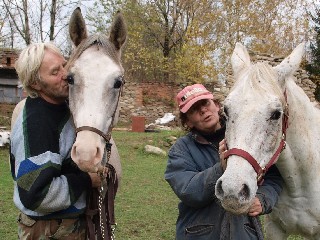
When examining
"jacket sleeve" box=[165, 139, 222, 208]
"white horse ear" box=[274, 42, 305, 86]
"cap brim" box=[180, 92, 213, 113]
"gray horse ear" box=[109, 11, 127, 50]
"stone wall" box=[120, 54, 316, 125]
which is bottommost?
"stone wall" box=[120, 54, 316, 125]

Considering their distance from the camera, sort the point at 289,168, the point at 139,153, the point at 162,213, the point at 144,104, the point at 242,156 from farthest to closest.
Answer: the point at 144,104
the point at 139,153
the point at 162,213
the point at 289,168
the point at 242,156

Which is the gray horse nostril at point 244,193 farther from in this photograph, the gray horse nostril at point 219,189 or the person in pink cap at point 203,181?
the person in pink cap at point 203,181

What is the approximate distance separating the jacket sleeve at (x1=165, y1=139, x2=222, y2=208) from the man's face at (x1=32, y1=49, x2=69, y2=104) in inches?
30.8

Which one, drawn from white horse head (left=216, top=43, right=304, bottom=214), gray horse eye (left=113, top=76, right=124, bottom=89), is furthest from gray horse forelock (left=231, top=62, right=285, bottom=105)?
gray horse eye (left=113, top=76, right=124, bottom=89)

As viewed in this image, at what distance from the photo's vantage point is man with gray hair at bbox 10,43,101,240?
1.88 metres

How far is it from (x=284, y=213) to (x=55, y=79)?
1941 mm

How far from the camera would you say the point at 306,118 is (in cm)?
279

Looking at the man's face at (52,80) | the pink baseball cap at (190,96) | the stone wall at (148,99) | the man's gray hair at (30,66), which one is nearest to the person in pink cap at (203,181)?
the pink baseball cap at (190,96)

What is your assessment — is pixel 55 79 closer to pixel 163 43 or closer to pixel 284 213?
pixel 284 213

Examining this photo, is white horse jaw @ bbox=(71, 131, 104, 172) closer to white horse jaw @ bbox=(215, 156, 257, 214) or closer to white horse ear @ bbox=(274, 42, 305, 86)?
white horse jaw @ bbox=(215, 156, 257, 214)

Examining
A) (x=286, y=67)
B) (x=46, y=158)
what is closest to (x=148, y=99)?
(x=286, y=67)

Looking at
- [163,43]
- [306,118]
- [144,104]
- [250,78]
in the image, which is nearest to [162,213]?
[306,118]

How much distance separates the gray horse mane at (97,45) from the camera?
7.22 ft

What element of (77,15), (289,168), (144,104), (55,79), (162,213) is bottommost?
(144,104)
